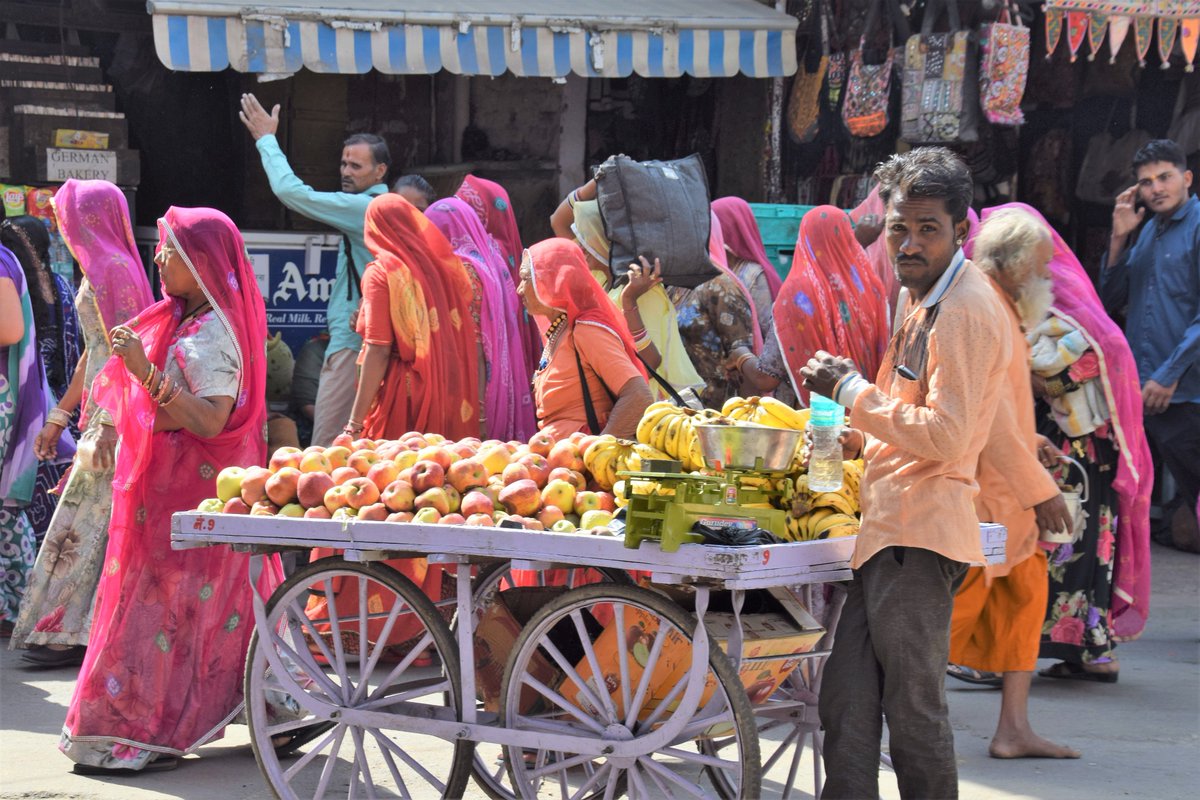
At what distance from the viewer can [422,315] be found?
232 inches

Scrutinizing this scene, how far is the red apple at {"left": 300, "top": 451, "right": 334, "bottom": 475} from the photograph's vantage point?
415cm

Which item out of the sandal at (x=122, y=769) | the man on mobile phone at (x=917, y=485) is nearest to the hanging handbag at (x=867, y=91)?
the man on mobile phone at (x=917, y=485)

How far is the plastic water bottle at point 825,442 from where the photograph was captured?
351 cm

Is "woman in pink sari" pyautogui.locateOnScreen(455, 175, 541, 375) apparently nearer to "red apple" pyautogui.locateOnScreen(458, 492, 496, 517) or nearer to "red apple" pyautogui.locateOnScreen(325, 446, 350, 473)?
"red apple" pyautogui.locateOnScreen(325, 446, 350, 473)

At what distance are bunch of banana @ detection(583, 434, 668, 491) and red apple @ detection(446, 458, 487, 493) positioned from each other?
1.01ft

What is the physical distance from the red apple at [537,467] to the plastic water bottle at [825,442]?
0.87 metres

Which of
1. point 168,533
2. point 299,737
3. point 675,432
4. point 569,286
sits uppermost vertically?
point 569,286

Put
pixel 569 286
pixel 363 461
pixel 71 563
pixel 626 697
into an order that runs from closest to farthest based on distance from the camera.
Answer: pixel 626 697, pixel 363 461, pixel 569 286, pixel 71 563

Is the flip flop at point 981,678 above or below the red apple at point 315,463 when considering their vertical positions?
below

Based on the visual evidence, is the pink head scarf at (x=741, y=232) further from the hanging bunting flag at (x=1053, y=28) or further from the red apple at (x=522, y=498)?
the red apple at (x=522, y=498)

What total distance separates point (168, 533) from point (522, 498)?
51.7 inches

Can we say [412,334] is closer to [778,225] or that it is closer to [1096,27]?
[778,225]

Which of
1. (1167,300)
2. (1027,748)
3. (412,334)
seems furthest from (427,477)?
(1167,300)

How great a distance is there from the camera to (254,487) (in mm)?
4098
